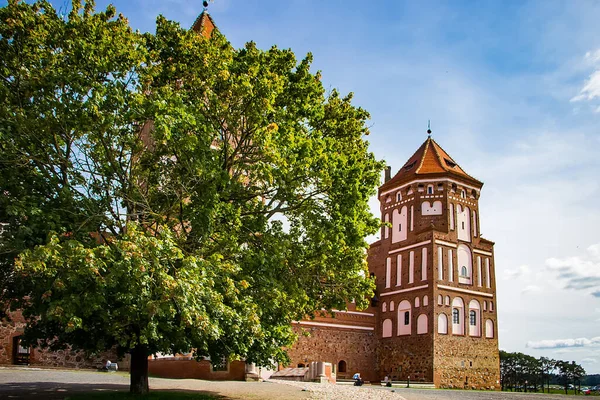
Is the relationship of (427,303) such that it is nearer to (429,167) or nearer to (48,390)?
(429,167)

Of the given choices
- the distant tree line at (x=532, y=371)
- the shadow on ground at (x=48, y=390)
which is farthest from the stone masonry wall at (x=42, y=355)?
the distant tree line at (x=532, y=371)

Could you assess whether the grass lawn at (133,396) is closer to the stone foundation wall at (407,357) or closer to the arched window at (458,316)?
the stone foundation wall at (407,357)

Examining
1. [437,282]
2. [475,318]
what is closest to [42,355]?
[437,282]

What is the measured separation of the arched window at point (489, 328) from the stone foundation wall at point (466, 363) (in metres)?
0.38

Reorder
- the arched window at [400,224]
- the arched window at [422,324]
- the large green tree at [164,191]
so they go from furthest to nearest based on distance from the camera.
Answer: the arched window at [400,224]
the arched window at [422,324]
the large green tree at [164,191]

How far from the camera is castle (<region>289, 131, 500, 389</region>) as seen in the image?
3981 cm

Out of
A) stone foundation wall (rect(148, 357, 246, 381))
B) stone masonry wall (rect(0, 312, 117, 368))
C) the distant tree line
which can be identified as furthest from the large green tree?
the distant tree line

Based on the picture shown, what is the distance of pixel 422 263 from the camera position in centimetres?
4178

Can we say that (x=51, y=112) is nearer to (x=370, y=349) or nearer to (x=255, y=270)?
(x=255, y=270)

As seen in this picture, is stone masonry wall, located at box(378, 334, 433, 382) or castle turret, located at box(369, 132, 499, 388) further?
castle turret, located at box(369, 132, 499, 388)

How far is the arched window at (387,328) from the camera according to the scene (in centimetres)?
4342

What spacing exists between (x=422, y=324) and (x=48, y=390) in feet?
101

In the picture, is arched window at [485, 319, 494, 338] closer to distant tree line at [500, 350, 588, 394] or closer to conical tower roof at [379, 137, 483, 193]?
conical tower roof at [379, 137, 483, 193]

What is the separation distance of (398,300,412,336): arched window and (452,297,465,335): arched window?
3.27m
